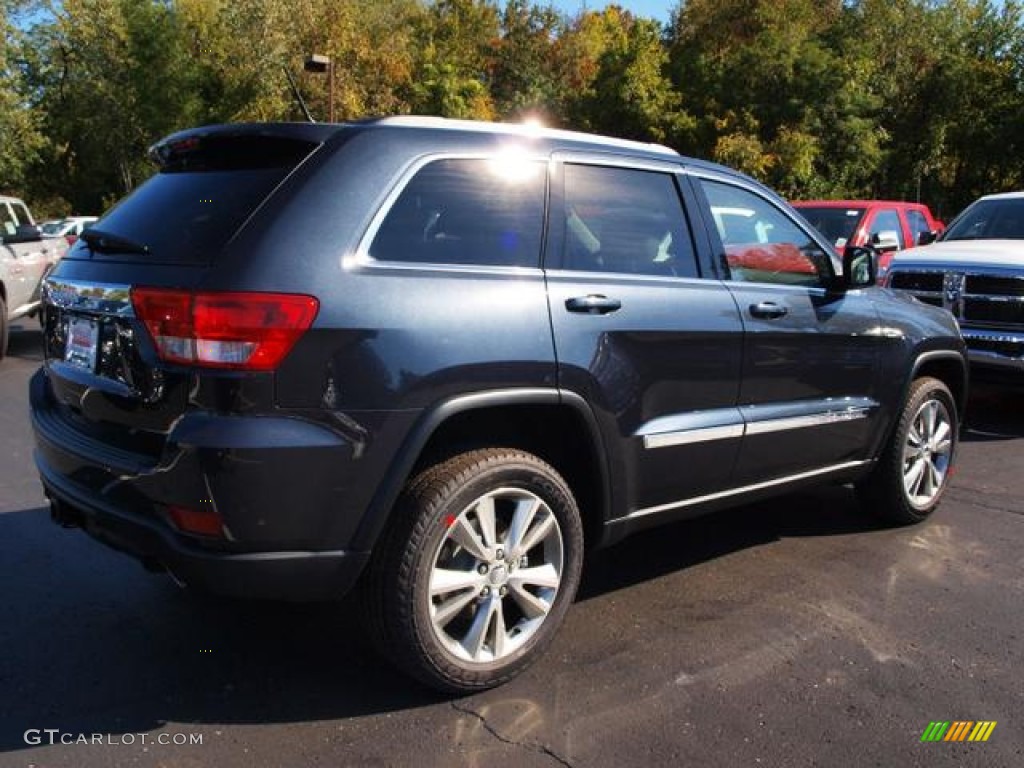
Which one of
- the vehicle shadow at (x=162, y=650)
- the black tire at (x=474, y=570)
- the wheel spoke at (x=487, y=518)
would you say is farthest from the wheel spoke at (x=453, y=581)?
the vehicle shadow at (x=162, y=650)

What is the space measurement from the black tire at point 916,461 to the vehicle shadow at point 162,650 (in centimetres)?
115

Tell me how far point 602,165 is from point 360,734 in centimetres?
224

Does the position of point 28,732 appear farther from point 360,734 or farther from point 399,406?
point 399,406

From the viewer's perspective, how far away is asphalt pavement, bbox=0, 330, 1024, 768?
9.27 feet

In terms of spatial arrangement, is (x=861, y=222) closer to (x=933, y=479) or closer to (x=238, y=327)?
(x=933, y=479)

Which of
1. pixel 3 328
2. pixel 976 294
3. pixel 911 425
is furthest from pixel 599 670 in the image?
pixel 3 328

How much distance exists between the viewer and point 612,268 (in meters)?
3.51

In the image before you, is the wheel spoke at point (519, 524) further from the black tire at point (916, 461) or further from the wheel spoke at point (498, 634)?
the black tire at point (916, 461)

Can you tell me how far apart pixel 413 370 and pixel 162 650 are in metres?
1.51

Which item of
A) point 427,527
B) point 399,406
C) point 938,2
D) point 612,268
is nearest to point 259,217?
point 399,406

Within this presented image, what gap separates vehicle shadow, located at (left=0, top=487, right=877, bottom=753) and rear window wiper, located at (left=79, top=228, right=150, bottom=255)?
1.41 m

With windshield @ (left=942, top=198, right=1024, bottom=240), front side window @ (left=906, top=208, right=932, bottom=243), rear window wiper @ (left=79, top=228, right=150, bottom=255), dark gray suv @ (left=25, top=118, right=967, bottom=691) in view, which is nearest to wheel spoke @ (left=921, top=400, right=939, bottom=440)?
dark gray suv @ (left=25, top=118, right=967, bottom=691)

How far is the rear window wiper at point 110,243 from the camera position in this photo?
3.05m

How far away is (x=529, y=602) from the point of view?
3223 mm
